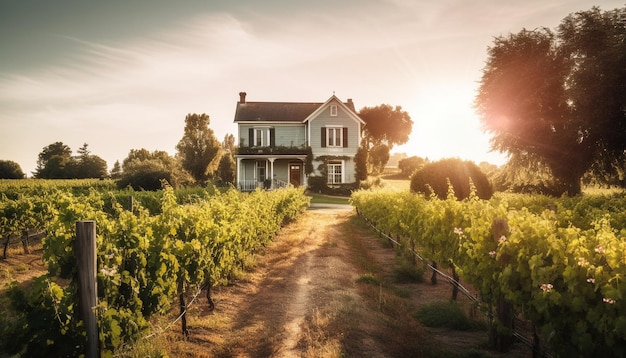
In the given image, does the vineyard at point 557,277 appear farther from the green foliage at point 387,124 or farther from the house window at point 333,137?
the green foliage at point 387,124

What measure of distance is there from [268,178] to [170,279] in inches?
1423

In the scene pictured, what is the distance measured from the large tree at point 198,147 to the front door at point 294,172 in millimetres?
12660

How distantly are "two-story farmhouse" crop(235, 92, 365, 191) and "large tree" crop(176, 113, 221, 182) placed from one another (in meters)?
8.72

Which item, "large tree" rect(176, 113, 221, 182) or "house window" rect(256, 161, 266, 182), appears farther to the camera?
"large tree" rect(176, 113, 221, 182)

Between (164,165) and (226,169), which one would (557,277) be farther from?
(226,169)

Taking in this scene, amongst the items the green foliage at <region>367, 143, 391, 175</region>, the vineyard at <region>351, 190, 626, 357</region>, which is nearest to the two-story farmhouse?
the green foliage at <region>367, 143, 391, 175</region>

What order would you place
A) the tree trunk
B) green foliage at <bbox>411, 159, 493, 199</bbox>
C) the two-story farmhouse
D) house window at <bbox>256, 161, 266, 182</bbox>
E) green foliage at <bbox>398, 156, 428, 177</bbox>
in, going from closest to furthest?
the tree trunk
green foliage at <bbox>411, 159, 493, 199</bbox>
the two-story farmhouse
house window at <bbox>256, 161, 266, 182</bbox>
green foliage at <bbox>398, 156, 428, 177</bbox>

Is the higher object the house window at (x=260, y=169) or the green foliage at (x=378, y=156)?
the green foliage at (x=378, y=156)

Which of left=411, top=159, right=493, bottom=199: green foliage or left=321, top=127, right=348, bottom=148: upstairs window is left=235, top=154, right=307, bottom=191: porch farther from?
left=411, top=159, right=493, bottom=199: green foliage

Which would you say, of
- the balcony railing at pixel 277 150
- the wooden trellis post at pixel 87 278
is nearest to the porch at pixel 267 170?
the balcony railing at pixel 277 150

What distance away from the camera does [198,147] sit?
167ft

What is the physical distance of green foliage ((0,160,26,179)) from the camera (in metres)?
74.2

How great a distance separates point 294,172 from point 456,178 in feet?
74.8

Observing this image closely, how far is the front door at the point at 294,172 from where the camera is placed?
43.4 meters
